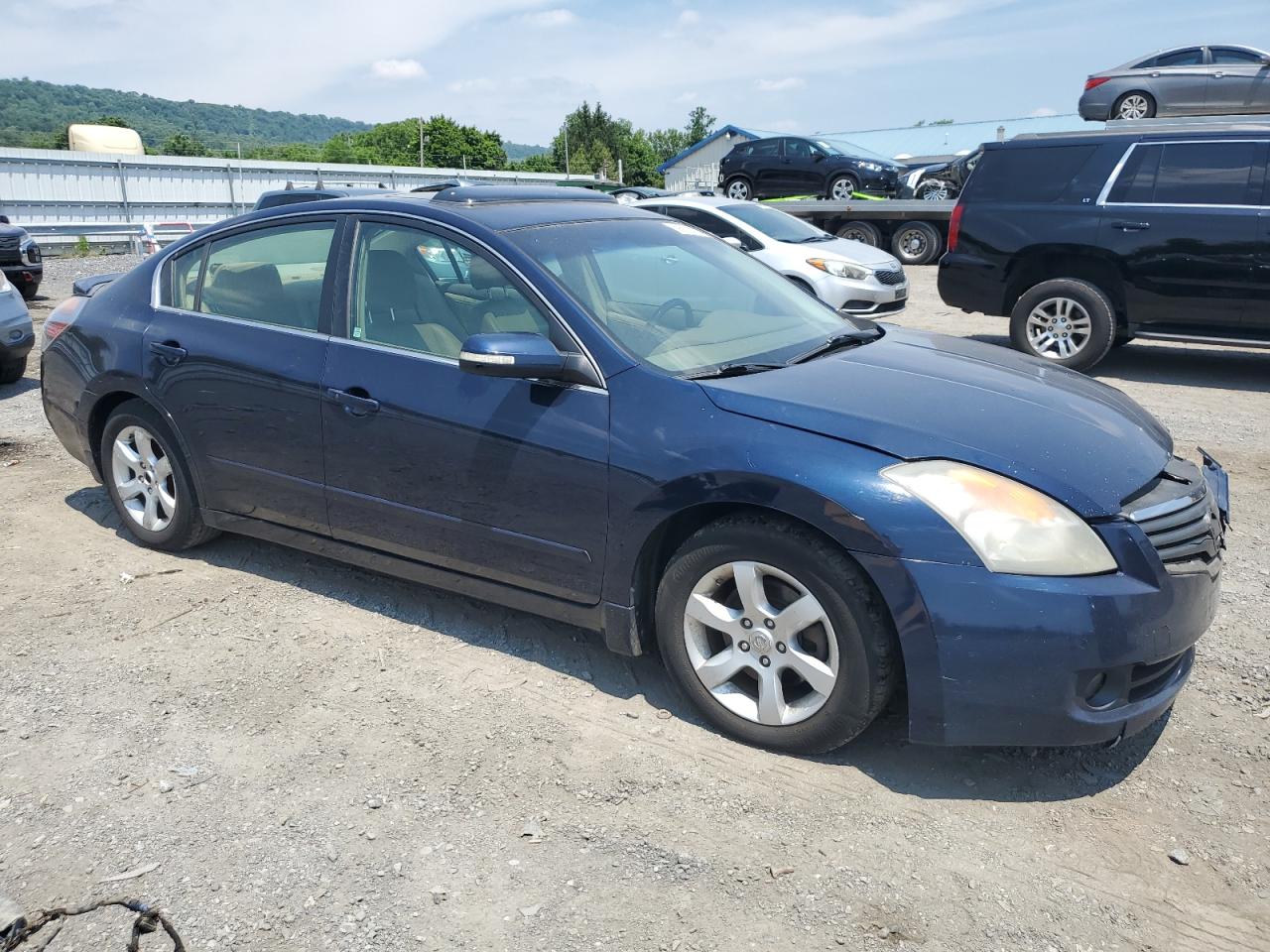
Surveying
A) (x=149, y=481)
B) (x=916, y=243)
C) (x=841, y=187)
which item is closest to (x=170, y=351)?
(x=149, y=481)

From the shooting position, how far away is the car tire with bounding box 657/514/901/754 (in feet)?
9.42

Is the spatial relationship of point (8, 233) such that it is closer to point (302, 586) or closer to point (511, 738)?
point (302, 586)

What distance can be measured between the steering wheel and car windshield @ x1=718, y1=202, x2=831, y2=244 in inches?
339

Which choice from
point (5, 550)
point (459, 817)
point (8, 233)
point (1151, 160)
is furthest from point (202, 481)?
point (8, 233)

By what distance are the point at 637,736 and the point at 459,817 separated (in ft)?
2.18

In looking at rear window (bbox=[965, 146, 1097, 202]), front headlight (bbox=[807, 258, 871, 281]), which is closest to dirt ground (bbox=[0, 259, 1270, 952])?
rear window (bbox=[965, 146, 1097, 202])

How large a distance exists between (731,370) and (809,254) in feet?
28.3

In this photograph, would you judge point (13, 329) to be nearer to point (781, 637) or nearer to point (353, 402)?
point (353, 402)

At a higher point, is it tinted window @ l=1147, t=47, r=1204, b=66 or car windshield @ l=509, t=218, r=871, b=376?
tinted window @ l=1147, t=47, r=1204, b=66

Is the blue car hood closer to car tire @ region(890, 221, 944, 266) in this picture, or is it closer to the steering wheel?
the steering wheel

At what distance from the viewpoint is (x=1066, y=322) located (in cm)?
891

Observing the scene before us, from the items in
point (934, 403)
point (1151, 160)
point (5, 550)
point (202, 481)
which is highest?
point (1151, 160)

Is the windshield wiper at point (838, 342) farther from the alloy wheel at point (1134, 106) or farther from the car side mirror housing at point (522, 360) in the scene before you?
the alloy wheel at point (1134, 106)

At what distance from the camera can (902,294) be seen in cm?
1180
